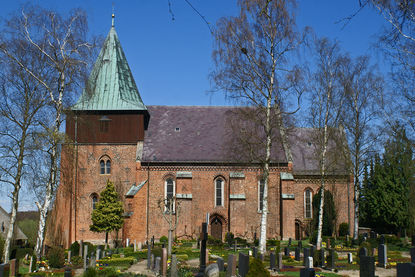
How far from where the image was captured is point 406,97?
15.7 m

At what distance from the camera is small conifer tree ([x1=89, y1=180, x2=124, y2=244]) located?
1073 inches

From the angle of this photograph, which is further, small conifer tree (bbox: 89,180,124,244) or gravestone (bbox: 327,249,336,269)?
small conifer tree (bbox: 89,180,124,244)

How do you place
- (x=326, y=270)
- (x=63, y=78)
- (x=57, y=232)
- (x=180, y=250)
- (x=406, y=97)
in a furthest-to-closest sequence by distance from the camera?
(x=57, y=232) < (x=180, y=250) < (x=63, y=78) < (x=326, y=270) < (x=406, y=97)

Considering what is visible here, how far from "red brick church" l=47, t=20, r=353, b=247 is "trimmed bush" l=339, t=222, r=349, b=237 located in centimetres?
73

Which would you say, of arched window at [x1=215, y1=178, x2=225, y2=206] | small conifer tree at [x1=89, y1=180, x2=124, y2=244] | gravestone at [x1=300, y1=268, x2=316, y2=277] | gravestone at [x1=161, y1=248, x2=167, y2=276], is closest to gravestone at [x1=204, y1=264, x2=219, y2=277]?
gravestone at [x1=161, y1=248, x2=167, y2=276]

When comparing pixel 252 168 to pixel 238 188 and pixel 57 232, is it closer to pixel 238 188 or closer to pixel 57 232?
pixel 238 188

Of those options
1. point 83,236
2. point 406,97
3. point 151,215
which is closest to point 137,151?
point 151,215

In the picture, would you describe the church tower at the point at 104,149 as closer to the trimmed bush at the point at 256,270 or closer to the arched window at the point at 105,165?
the arched window at the point at 105,165

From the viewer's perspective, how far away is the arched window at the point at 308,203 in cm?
3286

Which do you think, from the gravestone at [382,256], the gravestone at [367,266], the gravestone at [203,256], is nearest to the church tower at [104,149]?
the gravestone at [203,256]

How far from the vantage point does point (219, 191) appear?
31.2 m

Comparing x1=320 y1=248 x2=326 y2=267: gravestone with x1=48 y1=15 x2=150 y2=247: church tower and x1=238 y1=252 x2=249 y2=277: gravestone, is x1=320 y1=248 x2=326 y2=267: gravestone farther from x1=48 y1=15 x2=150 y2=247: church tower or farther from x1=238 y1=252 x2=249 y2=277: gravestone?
x1=48 y1=15 x2=150 y2=247: church tower

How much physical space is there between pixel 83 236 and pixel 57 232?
67.6 inches

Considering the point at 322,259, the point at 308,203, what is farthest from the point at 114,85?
the point at 322,259
